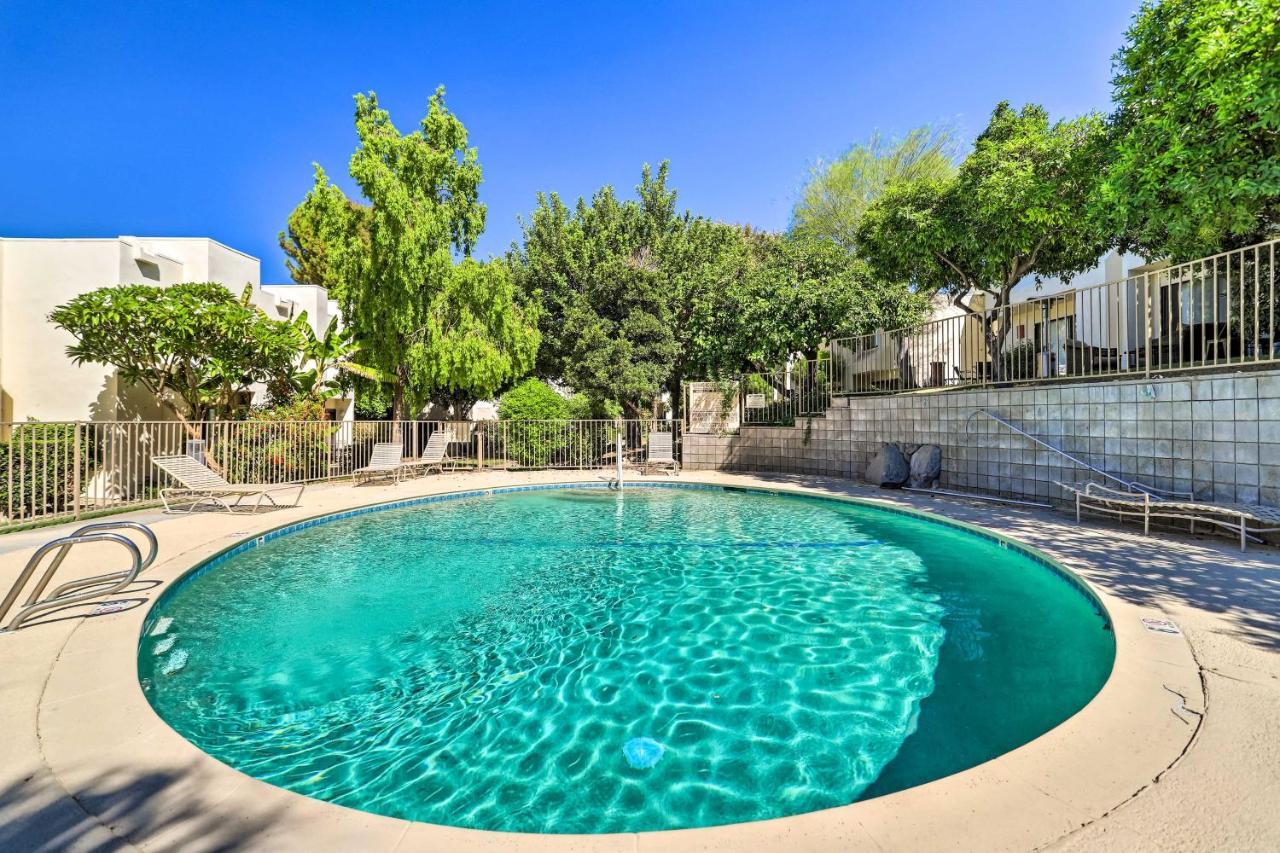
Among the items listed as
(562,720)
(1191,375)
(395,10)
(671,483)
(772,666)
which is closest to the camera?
(562,720)

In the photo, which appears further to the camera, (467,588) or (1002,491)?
(1002,491)

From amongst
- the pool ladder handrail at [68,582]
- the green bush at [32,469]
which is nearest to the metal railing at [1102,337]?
the pool ladder handrail at [68,582]

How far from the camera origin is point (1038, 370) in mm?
9016

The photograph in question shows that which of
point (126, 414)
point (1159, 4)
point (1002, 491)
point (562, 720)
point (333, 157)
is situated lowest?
point (562, 720)

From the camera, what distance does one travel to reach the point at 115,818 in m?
1.93

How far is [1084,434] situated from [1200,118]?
4060 mm

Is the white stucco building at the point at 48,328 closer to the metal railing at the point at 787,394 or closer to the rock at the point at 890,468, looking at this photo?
the metal railing at the point at 787,394

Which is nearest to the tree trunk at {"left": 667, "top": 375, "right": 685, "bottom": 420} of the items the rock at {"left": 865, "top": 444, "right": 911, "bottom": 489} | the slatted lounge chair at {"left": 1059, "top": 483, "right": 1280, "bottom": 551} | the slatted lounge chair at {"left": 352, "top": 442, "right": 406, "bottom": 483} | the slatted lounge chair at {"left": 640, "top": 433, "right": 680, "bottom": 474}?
the slatted lounge chair at {"left": 640, "top": 433, "right": 680, "bottom": 474}

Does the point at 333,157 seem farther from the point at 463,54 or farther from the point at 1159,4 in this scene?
the point at 1159,4

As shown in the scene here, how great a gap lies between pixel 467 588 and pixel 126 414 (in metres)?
11.4

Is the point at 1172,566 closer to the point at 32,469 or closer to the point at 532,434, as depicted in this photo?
the point at 532,434

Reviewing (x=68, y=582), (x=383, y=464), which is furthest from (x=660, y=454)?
(x=68, y=582)

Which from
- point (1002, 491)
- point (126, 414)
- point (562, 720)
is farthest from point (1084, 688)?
point (126, 414)

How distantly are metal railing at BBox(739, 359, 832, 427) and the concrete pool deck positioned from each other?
978 centimetres
